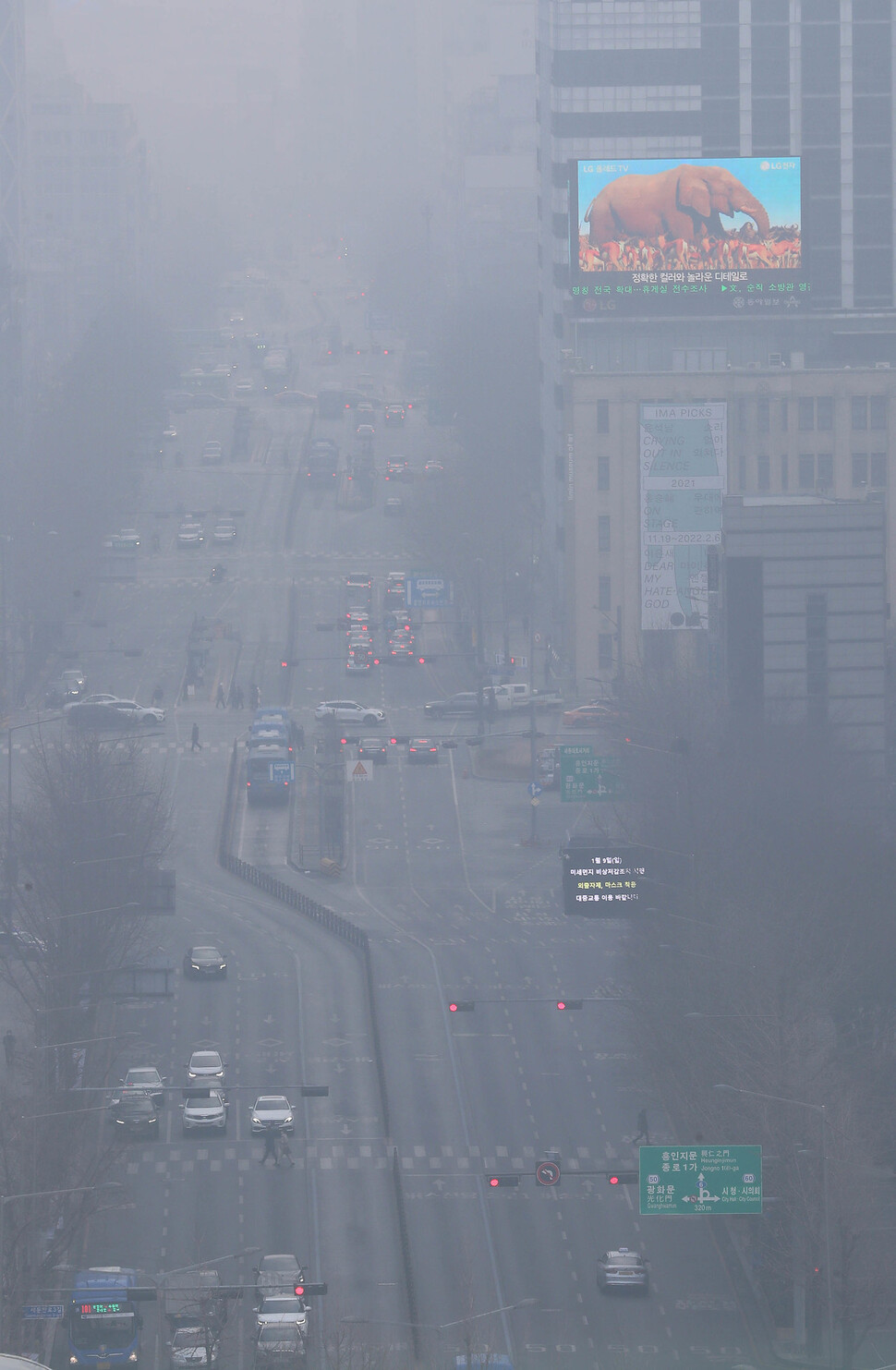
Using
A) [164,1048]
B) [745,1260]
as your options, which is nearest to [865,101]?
[164,1048]

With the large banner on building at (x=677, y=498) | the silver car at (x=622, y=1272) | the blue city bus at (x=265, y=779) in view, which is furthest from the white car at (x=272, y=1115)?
the large banner on building at (x=677, y=498)

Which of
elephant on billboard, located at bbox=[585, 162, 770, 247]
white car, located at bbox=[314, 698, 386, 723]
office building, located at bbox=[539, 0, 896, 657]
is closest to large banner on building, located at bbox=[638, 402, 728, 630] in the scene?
office building, located at bbox=[539, 0, 896, 657]

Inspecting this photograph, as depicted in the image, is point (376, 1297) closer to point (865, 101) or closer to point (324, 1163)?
point (324, 1163)

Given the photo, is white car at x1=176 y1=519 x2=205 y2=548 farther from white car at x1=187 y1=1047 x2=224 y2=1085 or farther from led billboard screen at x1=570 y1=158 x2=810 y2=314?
white car at x1=187 y1=1047 x2=224 y2=1085

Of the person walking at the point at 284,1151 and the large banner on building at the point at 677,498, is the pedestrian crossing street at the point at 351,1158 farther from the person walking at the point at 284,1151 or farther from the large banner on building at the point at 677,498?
the large banner on building at the point at 677,498

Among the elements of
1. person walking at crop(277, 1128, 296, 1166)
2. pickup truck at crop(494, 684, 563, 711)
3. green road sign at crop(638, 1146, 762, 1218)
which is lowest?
person walking at crop(277, 1128, 296, 1166)

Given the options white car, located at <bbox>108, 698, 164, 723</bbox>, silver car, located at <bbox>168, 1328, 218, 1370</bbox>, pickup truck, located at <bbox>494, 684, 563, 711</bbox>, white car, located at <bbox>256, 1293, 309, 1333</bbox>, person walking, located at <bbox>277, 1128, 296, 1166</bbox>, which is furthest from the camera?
pickup truck, located at <bbox>494, 684, 563, 711</bbox>

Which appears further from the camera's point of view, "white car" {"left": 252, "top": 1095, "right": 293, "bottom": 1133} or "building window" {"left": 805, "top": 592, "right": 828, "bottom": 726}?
"building window" {"left": 805, "top": 592, "right": 828, "bottom": 726}
